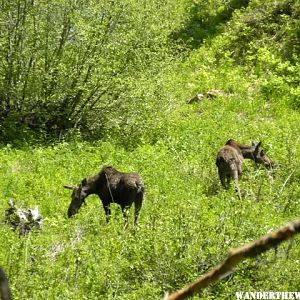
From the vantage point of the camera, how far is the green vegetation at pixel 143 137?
6926 mm

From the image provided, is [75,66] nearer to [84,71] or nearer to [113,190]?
[84,71]

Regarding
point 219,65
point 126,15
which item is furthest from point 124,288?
→ point 219,65

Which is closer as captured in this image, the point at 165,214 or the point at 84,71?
Answer: the point at 165,214

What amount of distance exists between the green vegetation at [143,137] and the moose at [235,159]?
35 centimetres

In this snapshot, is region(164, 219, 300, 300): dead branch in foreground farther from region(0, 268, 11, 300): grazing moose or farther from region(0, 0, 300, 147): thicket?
region(0, 0, 300, 147): thicket

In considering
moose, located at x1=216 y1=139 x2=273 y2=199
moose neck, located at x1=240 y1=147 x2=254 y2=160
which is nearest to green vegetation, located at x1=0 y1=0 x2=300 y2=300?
moose, located at x1=216 y1=139 x2=273 y2=199

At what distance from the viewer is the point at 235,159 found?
448 inches

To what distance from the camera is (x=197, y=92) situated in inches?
765

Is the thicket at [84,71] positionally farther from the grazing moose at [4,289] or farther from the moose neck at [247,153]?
the grazing moose at [4,289]

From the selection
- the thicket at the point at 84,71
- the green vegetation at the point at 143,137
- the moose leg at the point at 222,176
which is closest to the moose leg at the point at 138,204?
the green vegetation at the point at 143,137

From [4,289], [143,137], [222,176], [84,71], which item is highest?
[4,289]

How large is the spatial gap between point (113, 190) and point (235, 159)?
2725 millimetres

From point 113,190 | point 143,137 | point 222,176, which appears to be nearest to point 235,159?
point 222,176

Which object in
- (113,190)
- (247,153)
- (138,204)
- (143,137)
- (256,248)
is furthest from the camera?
(143,137)
